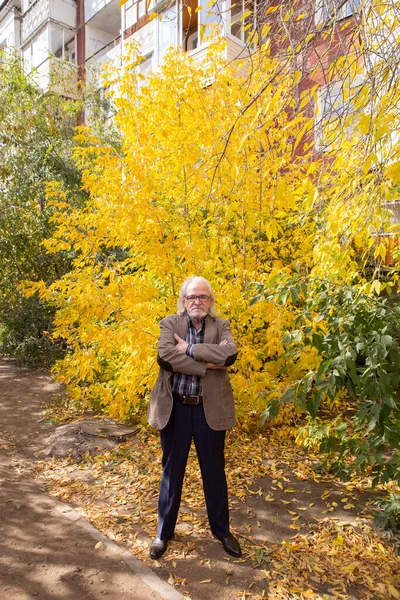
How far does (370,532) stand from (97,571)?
2044 millimetres

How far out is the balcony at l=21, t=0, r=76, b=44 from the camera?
52.5ft

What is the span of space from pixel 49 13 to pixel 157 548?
60.5 feet

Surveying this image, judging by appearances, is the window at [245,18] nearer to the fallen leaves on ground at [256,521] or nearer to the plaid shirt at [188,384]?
the plaid shirt at [188,384]

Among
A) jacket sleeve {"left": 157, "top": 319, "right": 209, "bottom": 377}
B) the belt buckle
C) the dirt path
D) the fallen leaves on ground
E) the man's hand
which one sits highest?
the man's hand

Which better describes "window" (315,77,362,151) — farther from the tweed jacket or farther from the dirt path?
the dirt path

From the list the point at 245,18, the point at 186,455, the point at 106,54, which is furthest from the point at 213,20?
the point at 106,54

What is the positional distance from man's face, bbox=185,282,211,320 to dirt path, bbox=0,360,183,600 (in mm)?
1805

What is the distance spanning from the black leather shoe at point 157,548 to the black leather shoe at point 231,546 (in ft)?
1.39

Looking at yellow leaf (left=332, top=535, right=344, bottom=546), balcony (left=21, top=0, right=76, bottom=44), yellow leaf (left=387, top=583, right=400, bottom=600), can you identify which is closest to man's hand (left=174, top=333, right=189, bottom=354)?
yellow leaf (left=332, top=535, right=344, bottom=546)

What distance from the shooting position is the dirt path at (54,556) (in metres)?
2.79

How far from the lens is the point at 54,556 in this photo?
10.4 feet

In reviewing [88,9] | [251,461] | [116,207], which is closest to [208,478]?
[251,461]

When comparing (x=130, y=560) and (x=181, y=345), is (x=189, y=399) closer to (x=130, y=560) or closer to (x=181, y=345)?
(x=181, y=345)

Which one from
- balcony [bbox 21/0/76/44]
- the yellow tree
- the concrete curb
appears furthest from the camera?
balcony [bbox 21/0/76/44]
